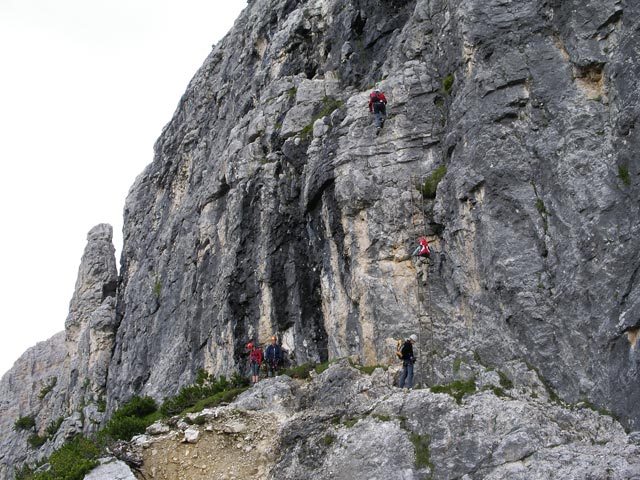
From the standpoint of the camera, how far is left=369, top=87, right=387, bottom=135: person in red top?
28484 millimetres

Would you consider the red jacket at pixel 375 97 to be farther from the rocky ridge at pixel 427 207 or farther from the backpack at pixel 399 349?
the backpack at pixel 399 349

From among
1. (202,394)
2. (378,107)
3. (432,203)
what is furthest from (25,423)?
(432,203)

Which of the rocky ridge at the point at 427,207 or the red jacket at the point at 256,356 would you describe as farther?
the red jacket at the point at 256,356

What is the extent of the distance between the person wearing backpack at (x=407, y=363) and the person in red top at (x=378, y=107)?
10.3m

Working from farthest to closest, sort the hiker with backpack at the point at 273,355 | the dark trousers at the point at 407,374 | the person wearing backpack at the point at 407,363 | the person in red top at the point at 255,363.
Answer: the person in red top at the point at 255,363
the hiker with backpack at the point at 273,355
the dark trousers at the point at 407,374
the person wearing backpack at the point at 407,363

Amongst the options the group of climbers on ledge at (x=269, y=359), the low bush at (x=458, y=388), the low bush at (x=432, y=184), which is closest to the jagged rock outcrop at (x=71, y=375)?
the group of climbers on ledge at (x=269, y=359)

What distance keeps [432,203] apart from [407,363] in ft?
22.8

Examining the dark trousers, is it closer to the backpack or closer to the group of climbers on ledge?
the backpack

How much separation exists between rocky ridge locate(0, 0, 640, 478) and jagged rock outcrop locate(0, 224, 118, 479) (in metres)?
7.90

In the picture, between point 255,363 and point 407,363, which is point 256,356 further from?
point 407,363

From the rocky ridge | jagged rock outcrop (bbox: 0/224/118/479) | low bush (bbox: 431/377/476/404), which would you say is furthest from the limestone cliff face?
jagged rock outcrop (bbox: 0/224/118/479)

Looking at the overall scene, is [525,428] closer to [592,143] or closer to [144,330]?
[592,143]

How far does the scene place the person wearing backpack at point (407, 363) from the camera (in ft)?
71.1

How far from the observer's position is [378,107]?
28500mm
